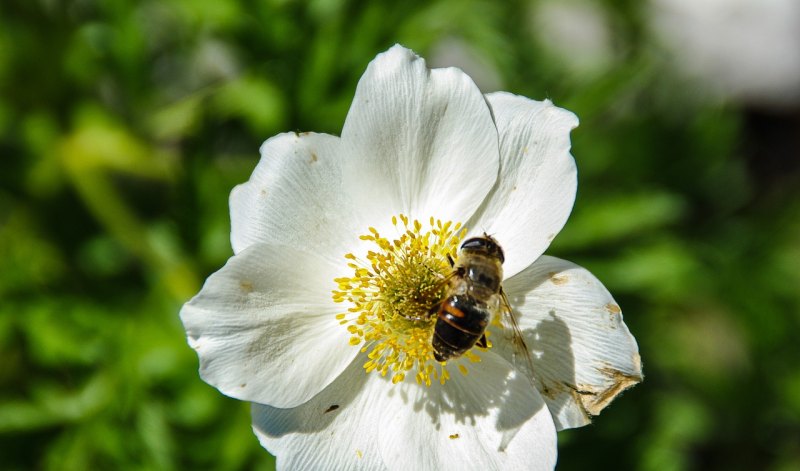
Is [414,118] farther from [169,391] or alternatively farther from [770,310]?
[770,310]

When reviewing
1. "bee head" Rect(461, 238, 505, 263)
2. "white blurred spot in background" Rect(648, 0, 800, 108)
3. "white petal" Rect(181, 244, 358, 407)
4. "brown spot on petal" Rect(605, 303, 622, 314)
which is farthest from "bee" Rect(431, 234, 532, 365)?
"white blurred spot in background" Rect(648, 0, 800, 108)

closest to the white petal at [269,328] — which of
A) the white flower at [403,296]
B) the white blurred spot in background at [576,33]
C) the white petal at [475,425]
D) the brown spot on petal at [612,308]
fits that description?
the white flower at [403,296]

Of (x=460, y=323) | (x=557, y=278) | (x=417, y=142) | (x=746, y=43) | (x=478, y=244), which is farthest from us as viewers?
(x=746, y=43)

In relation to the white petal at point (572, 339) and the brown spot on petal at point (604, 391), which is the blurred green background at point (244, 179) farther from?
the brown spot on petal at point (604, 391)

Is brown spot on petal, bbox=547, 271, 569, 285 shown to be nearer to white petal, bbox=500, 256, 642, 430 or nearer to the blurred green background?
white petal, bbox=500, 256, 642, 430

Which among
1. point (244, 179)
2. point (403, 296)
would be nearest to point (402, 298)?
point (403, 296)

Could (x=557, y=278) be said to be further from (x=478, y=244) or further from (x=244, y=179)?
(x=244, y=179)
